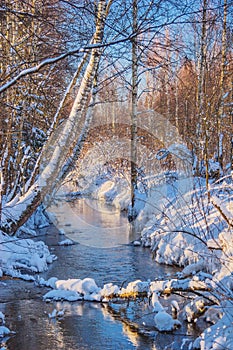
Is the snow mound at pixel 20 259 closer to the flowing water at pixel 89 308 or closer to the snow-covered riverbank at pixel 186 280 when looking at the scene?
the snow-covered riverbank at pixel 186 280

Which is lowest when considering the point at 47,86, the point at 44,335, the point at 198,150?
the point at 44,335

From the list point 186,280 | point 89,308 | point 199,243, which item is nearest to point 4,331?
point 89,308

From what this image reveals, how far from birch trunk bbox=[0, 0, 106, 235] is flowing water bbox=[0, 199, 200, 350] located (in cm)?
115

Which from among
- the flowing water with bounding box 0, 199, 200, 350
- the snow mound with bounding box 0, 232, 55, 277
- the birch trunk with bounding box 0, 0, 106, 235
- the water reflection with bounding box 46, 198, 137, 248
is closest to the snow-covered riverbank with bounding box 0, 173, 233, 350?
the snow mound with bounding box 0, 232, 55, 277

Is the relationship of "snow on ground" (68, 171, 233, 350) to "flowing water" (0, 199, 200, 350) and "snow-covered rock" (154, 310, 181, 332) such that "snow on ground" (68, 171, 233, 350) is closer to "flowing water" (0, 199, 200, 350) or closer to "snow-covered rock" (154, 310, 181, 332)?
"snow-covered rock" (154, 310, 181, 332)

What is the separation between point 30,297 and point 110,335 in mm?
1790

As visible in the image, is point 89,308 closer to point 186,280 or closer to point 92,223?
point 186,280

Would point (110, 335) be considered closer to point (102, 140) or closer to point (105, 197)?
point (105, 197)

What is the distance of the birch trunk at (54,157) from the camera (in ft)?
24.6

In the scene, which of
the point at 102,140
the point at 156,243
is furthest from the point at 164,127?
the point at 156,243

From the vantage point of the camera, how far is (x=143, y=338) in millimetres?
4891

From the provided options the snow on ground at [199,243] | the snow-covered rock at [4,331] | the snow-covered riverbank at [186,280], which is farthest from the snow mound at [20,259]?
the snow-covered rock at [4,331]

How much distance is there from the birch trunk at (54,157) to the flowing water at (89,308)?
1150 mm

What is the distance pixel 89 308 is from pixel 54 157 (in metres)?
3.01
